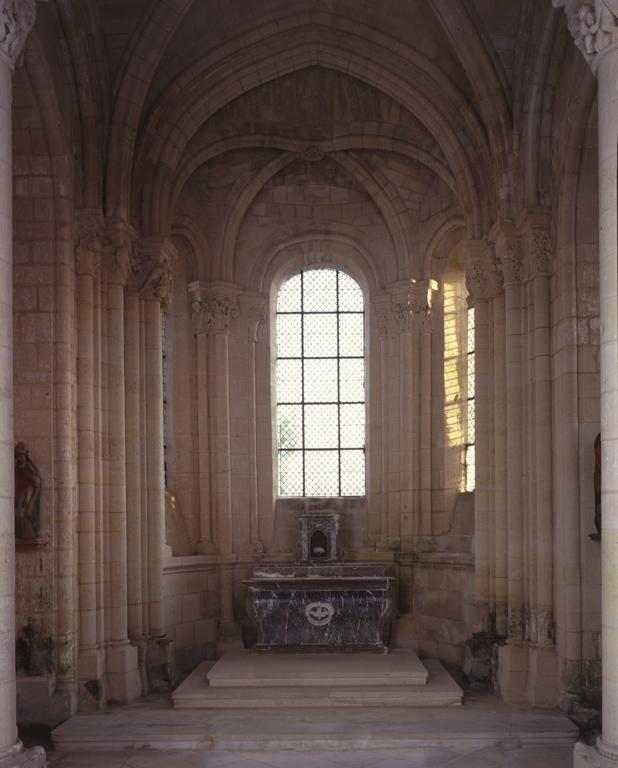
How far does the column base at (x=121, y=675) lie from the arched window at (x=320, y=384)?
15.9 feet

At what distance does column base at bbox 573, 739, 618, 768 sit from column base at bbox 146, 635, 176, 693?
7012mm

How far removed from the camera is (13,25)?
8.97 meters

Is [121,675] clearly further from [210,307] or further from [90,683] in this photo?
[210,307]

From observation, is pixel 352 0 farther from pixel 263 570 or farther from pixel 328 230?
pixel 263 570

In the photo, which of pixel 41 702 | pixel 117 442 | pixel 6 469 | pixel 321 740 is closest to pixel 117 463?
pixel 117 442

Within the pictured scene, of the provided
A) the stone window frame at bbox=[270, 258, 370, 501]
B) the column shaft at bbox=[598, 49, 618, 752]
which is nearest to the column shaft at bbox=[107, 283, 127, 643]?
the stone window frame at bbox=[270, 258, 370, 501]

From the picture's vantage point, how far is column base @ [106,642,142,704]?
535 inches

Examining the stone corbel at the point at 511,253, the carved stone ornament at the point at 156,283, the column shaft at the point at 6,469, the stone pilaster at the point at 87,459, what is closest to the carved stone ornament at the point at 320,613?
the stone pilaster at the point at 87,459

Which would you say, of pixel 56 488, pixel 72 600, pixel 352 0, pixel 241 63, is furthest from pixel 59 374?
pixel 352 0

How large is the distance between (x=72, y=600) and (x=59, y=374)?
2611 mm

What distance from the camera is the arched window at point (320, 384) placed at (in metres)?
18.1

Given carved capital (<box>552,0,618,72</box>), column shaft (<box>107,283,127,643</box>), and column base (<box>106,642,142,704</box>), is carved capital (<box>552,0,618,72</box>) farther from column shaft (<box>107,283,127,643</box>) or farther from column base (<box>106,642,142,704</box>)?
column base (<box>106,642,142,704</box>)

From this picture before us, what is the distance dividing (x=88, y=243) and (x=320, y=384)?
5821 millimetres

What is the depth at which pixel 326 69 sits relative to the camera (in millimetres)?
16984
